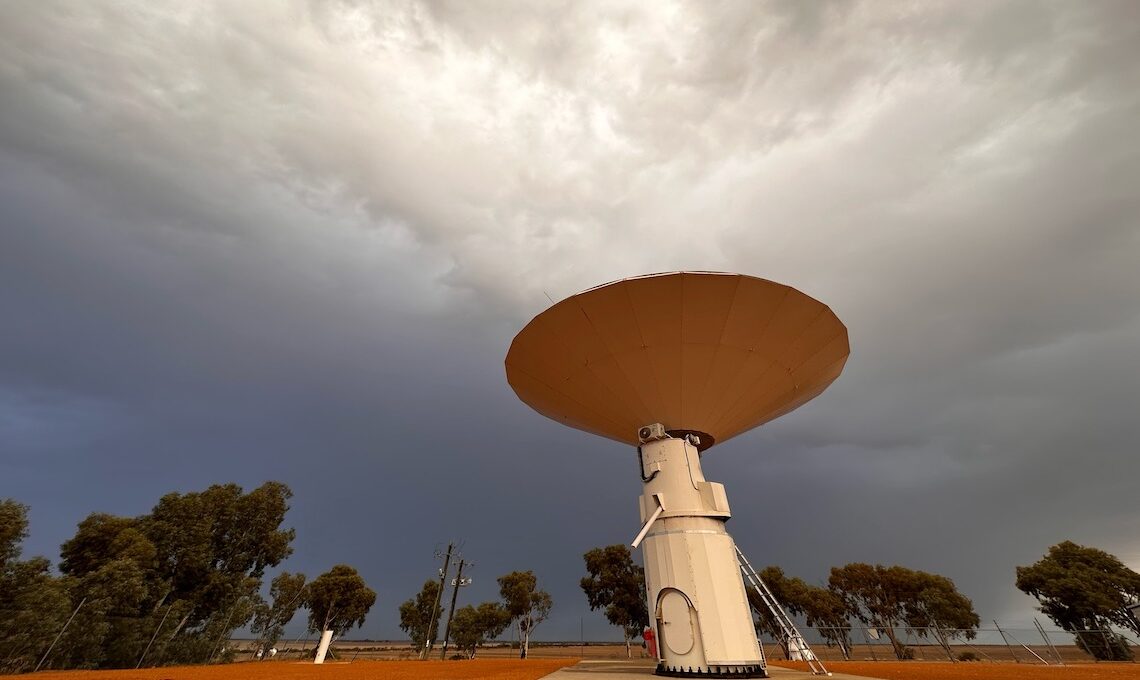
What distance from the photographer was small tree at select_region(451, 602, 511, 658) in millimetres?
40594

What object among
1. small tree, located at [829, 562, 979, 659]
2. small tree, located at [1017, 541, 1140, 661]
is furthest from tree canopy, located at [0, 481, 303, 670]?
small tree, located at [1017, 541, 1140, 661]

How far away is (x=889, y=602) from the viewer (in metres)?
33.6

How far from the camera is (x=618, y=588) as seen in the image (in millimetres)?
35969

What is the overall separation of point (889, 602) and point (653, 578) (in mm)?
33452

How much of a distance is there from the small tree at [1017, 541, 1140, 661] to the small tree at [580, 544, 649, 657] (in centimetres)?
2544

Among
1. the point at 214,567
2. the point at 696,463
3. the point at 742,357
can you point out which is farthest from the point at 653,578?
the point at 214,567

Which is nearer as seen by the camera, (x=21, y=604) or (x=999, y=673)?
(x=999, y=673)

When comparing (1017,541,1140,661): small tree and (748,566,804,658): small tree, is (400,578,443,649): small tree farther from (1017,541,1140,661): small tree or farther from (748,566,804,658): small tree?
(1017,541,1140,661): small tree

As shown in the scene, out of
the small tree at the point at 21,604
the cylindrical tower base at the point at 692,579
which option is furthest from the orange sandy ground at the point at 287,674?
the small tree at the point at 21,604

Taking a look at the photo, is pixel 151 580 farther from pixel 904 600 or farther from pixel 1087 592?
pixel 1087 592

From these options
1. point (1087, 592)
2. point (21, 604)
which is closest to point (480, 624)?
point (21, 604)

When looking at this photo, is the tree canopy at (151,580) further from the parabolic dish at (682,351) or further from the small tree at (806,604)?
the small tree at (806,604)

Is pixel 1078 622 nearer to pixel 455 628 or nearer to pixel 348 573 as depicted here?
pixel 455 628

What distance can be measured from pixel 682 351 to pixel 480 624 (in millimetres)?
39481
